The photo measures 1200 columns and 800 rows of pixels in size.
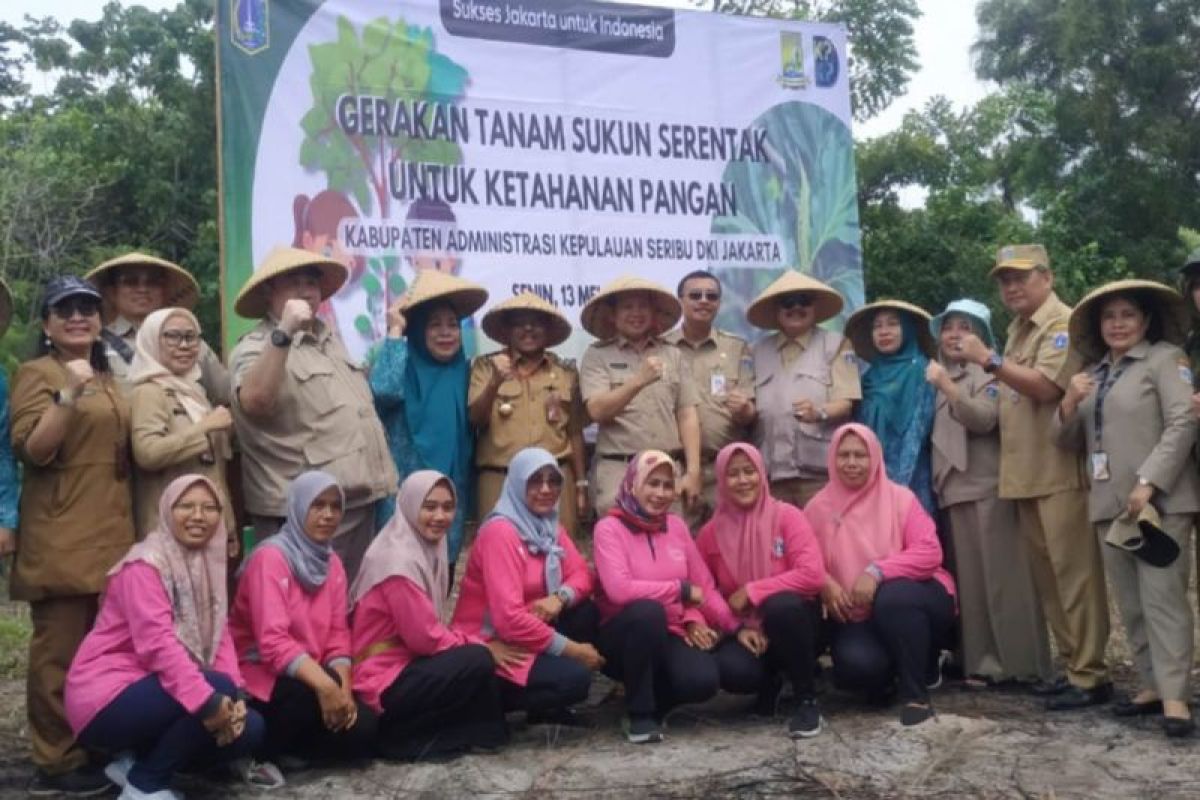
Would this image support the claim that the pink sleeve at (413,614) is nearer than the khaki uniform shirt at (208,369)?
Yes

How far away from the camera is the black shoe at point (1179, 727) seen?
15.2ft

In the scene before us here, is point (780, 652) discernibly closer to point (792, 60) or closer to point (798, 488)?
point (798, 488)

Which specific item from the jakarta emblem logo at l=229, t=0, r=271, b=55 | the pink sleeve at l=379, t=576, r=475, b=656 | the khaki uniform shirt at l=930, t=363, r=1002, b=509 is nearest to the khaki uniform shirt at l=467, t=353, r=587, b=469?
the pink sleeve at l=379, t=576, r=475, b=656

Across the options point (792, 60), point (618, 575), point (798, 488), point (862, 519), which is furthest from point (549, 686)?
point (792, 60)

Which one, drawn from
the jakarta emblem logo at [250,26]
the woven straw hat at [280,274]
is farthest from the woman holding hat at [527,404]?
the jakarta emblem logo at [250,26]

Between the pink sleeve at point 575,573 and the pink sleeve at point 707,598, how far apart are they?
1.25 feet

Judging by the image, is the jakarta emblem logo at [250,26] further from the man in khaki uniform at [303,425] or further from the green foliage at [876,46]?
the green foliage at [876,46]

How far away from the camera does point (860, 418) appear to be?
5.80 metres

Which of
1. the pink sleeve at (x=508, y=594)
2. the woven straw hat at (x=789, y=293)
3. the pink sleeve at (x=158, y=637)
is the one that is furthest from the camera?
the woven straw hat at (x=789, y=293)

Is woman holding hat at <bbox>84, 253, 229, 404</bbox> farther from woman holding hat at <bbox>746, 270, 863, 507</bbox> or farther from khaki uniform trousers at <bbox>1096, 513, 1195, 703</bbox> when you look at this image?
khaki uniform trousers at <bbox>1096, 513, 1195, 703</bbox>

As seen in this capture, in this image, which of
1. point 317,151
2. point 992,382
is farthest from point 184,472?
point 992,382

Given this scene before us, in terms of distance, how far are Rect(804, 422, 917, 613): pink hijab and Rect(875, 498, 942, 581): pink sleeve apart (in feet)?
0.09

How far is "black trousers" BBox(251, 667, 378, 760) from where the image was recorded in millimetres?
4309

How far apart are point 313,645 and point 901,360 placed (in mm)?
2794
